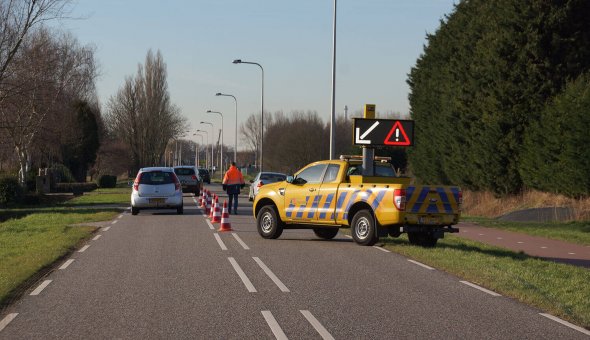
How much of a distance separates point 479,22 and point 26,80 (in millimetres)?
19625

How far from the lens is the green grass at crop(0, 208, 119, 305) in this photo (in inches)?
468

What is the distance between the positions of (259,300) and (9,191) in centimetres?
3545

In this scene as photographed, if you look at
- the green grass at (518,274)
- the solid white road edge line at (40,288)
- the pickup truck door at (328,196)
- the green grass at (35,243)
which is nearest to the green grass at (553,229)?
the green grass at (518,274)

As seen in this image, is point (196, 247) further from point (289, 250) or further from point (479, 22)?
point (479, 22)

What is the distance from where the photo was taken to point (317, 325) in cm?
834

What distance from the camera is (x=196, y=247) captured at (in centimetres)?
1672

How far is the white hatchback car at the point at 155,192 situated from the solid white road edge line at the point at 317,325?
754 inches

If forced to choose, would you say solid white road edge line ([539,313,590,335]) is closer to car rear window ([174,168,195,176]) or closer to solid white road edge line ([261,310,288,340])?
solid white road edge line ([261,310,288,340])

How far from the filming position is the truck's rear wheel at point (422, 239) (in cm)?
1757

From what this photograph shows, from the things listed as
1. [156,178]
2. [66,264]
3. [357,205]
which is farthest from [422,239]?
[156,178]

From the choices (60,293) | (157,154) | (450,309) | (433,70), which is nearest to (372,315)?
(450,309)

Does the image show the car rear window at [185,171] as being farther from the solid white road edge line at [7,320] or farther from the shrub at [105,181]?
the solid white road edge line at [7,320]

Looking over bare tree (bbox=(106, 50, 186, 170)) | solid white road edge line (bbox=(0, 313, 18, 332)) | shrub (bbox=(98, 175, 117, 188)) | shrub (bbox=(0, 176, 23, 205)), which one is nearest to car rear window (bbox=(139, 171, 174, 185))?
shrub (bbox=(0, 176, 23, 205))

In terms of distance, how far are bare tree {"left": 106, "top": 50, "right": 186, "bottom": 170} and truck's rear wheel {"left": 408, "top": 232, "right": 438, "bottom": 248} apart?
256ft
